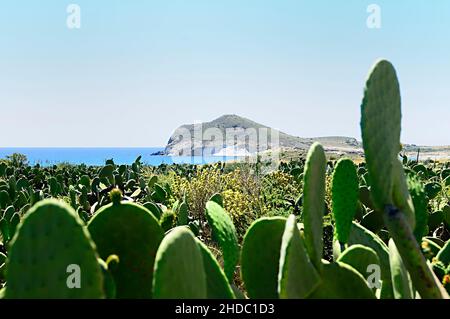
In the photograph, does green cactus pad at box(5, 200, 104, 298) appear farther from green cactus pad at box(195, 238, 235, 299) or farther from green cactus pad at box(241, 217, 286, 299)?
green cactus pad at box(241, 217, 286, 299)

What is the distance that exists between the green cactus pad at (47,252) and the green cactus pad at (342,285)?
1.91ft

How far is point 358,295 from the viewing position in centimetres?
125

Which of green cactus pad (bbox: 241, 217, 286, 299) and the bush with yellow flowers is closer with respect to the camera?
green cactus pad (bbox: 241, 217, 286, 299)

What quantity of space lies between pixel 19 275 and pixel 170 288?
0.82 feet

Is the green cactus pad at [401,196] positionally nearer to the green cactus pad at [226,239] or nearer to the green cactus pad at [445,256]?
the green cactus pad at [226,239]

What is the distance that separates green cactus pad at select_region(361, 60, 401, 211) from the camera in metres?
1.30

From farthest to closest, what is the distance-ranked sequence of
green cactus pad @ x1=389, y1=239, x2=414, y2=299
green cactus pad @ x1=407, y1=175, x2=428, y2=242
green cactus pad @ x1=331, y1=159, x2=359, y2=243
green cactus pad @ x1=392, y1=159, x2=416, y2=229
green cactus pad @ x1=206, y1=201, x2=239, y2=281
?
green cactus pad @ x1=407, y1=175, x2=428, y2=242 < green cactus pad @ x1=331, y1=159, x2=359, y2=243 < green cactus pad @ x1=206, y1=201, x2=239, y2=281 < green cactus pad @ x1=392, y1=159, x2=416, y2=229 < green cactus pad @ x1=389, y1=239, x2=414, y2=299

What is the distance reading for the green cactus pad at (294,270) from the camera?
112cm

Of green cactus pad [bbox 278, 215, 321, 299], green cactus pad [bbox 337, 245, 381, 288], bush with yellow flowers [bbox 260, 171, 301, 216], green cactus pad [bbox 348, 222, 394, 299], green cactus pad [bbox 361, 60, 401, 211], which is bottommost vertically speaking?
bush with yellow flowers [bbox 260, 171, 301, 216]

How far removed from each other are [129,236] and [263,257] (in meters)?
0.40

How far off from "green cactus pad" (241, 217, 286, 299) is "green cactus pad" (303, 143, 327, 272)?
19 cm

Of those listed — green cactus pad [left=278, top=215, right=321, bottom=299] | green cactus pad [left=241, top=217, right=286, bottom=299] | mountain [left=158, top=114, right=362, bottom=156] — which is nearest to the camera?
green cactus pad [left=278, top=215, right=321, bottom=299]

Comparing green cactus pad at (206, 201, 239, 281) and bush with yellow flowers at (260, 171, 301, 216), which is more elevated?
green cactus pad at (206, 201, 239, 281)

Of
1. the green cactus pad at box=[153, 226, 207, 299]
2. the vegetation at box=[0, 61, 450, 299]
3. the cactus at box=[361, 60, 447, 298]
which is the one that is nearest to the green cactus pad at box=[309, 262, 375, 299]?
the vegetation at box=[0, 61, 450, 299]
